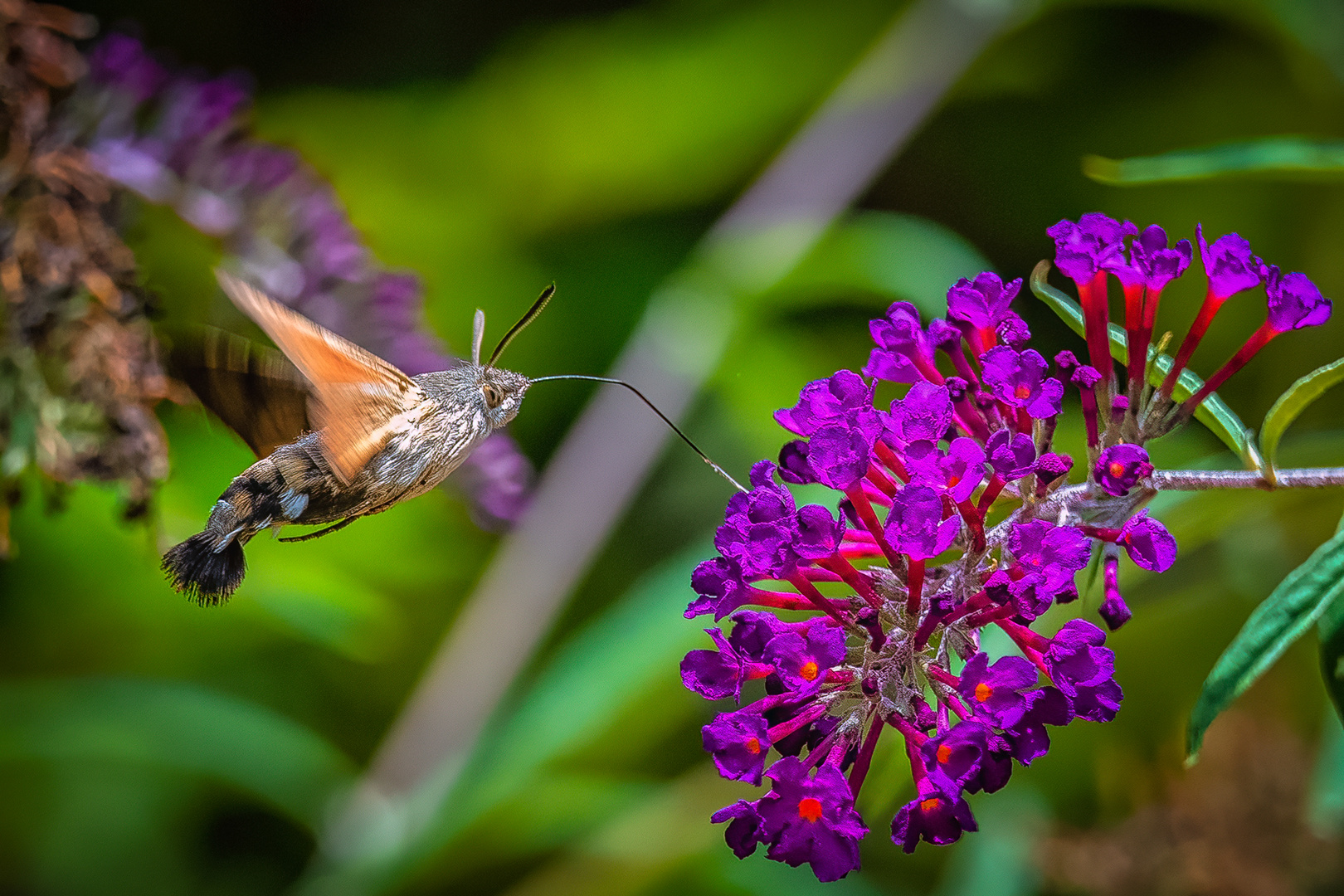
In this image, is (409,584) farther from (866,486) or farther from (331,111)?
(866,486)

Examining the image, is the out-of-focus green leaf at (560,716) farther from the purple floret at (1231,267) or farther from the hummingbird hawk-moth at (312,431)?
the purple floret at (1231,267)

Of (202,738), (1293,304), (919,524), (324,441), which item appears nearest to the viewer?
(919,524)

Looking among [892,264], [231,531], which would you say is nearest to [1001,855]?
[892,264]

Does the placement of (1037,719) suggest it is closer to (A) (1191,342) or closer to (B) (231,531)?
(A) (1191,342)

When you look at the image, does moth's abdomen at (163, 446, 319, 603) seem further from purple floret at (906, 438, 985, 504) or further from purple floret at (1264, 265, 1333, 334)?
purple floret at (1264, 265, 1333, 334)

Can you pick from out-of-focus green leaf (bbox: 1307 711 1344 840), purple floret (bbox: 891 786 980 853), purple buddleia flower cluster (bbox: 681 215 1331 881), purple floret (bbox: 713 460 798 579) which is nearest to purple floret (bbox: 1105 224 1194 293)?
purple buddleia flower cluster (bbox: 681 215 1331 881)

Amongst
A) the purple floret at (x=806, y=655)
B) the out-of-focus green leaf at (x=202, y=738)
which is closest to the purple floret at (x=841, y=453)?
the purple floret at (x=806, y=655)
